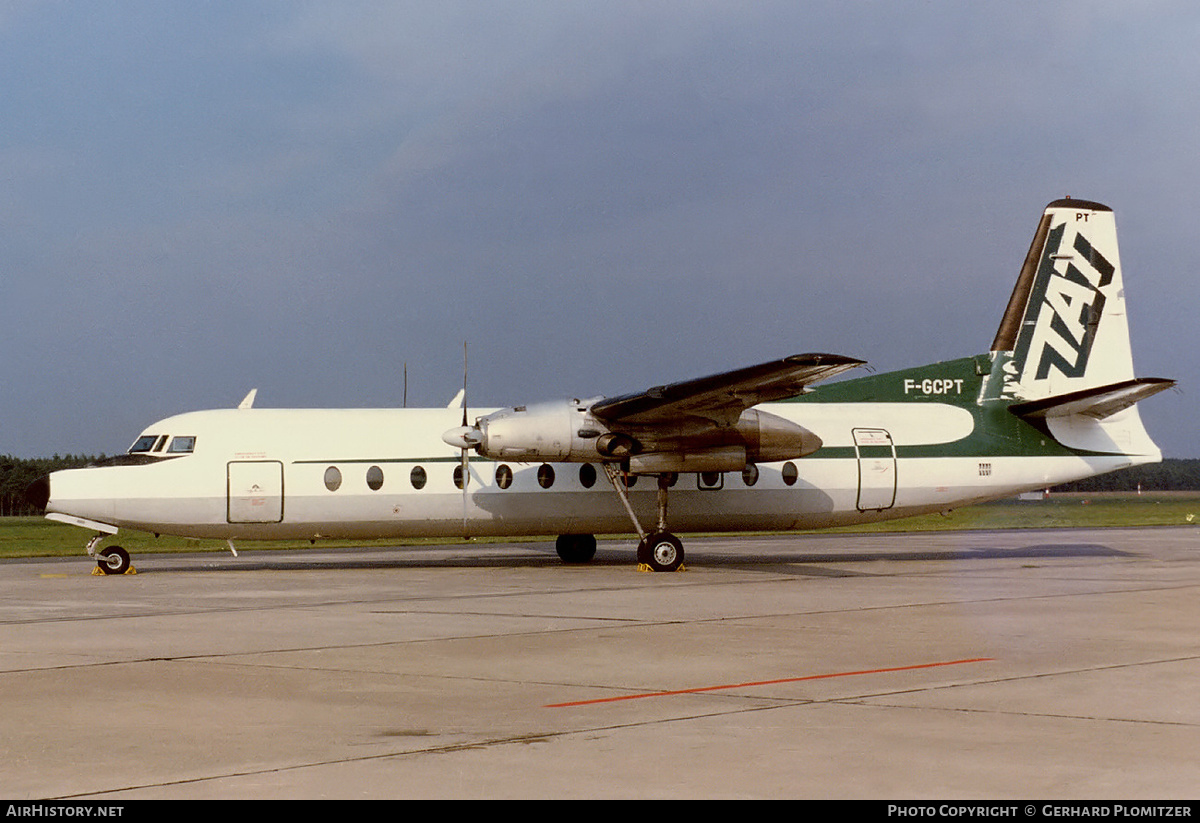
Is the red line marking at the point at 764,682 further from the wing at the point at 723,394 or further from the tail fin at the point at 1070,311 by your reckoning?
the tail fin at the point at 1070,311

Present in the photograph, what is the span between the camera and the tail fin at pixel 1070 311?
25891 mm

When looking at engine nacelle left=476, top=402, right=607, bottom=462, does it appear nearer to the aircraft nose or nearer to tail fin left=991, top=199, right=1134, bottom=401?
the aircraft nose

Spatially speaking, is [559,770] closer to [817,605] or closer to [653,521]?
[817,605]

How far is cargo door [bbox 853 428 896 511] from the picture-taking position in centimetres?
2450

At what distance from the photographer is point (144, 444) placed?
23.2 meters

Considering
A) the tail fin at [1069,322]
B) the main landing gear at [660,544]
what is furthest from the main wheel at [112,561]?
the tail fin at [1069,322]

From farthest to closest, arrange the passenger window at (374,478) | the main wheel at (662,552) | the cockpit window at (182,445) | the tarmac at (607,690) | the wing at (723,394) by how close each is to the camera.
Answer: the passenger window at (374,478) < the cockpit window at (182,445) < the main wheel at (662,552) < the wing at (723,394) < the tarmac at (607,690)

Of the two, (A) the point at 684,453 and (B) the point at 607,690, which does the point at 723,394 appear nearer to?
(A) the point at 684,453

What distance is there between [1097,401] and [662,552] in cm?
898

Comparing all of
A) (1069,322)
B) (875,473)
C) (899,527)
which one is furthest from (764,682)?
(899,527)

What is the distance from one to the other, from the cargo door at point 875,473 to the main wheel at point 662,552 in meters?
4.28

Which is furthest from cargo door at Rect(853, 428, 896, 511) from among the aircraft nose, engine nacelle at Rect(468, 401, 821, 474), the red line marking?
the aircraft nose

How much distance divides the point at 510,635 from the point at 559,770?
651 cm

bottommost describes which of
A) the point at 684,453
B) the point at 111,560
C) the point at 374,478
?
the point at 111,560
